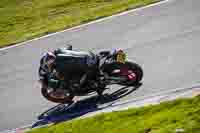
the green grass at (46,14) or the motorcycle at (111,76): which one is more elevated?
the motorcycle at (111,76)

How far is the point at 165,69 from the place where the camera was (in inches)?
590

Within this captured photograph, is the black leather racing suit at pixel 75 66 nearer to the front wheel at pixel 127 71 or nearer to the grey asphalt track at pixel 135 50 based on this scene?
the front wheel at pixel 127 71

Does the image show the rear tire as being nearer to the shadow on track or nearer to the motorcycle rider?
the shadow on track

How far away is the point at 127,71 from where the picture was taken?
1418cm

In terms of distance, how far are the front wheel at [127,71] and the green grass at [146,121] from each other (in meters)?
1.96

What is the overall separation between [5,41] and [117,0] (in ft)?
19.5

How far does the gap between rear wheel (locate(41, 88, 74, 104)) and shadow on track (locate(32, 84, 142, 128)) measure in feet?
0.77

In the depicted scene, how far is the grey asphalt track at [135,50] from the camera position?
48.2 ft

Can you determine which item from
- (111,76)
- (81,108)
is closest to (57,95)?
(81,108)

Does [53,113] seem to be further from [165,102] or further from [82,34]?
[82,34]

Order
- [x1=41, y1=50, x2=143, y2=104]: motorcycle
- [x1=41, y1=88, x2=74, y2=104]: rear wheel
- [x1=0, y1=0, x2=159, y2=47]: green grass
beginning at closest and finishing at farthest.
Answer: [x1=41, y1=50, x2=143, y2=104]: motorcycle
[x1=41, y1=88, x2=74, y2=104]: rear wheel
[x1=0, y1=0, x2=159, y2=47]: green grass

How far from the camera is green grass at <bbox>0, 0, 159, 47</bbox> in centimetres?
2395

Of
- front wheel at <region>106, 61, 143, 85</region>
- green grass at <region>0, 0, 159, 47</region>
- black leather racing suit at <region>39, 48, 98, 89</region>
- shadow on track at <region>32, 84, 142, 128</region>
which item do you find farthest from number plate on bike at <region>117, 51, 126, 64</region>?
green grass at <region>0, 0, 159, 47</region>

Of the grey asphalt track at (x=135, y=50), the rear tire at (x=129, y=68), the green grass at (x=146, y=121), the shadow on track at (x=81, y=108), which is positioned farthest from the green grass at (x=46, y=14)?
the green grass at (x=146, y=121)
